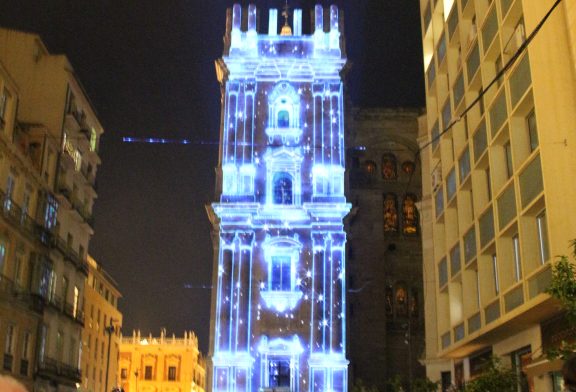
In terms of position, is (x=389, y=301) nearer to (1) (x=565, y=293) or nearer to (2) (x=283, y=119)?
(2) (x=283, y=119)

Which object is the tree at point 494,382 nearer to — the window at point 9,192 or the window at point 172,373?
the window at point 9,192

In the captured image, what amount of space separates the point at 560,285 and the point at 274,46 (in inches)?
1415

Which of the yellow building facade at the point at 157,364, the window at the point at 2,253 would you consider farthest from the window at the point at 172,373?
the window at the point at 2,253

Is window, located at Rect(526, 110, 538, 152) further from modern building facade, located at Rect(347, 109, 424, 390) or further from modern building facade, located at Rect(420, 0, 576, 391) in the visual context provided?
modern building facade, located at Rect(347, 109, 424, 390)

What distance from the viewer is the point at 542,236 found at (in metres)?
17.4

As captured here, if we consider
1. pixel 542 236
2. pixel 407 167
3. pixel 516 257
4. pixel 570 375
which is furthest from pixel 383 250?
pixel 570 375

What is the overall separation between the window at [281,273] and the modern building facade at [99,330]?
11759 millimetres

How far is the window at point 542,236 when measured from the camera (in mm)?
17094

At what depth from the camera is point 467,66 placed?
947 inches

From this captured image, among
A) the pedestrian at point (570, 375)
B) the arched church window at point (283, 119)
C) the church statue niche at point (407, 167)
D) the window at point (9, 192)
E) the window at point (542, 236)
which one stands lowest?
the pedestrian at point (570, 375)

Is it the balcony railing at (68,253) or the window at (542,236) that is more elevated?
the balcony railing at (68,253)

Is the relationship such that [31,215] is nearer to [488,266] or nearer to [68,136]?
[68,136]

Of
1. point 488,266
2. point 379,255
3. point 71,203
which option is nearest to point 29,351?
point 71,203

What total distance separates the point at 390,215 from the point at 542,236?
32.8 m
